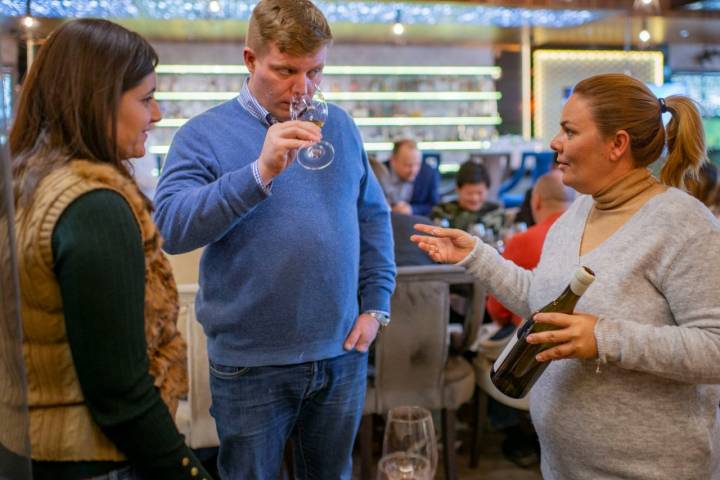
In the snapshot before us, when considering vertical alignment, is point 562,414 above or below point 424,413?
below

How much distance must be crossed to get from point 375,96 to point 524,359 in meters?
8.61

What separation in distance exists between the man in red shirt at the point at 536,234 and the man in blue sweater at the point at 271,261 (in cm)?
133

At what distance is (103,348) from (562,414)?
94 centimetres

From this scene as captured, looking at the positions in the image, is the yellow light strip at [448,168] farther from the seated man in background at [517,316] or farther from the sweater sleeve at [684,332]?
the sweater sleeve at [684,332]

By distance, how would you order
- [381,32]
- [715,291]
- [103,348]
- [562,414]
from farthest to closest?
[381,32] < [562,414] < [715,291] < [103,348]

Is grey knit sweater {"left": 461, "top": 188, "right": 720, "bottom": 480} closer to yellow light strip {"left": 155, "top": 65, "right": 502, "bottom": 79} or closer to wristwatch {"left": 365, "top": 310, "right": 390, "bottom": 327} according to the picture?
wristwatch {"left": 365, "top": 310, "right": 390, "bottom": 327}

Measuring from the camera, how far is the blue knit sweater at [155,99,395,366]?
1.62 m

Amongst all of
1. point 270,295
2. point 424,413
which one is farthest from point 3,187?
point 270,295

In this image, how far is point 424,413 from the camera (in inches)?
48.5

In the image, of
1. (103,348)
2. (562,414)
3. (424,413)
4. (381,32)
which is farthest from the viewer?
(381,32)

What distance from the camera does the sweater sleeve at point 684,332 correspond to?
1351 millimetres

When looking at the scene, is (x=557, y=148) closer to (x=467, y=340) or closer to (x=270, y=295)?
(x=270, y=295)

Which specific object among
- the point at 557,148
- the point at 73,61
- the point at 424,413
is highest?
the point at 73,61

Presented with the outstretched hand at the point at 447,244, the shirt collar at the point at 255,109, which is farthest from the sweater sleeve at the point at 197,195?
the outstretched hand at the point at 447,244
